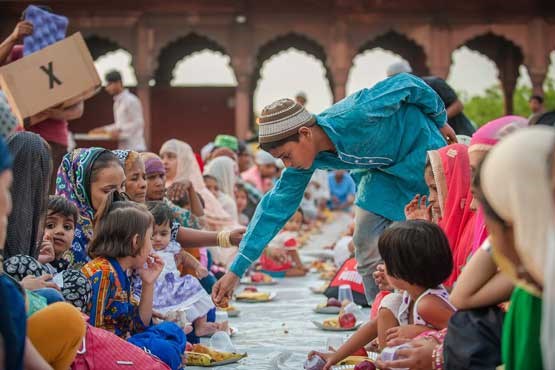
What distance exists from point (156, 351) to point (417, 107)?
1.84m

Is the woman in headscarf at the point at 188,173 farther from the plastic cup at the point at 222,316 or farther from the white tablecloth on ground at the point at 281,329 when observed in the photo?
the plastic cup at the point at 222,316

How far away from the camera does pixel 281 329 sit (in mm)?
5410

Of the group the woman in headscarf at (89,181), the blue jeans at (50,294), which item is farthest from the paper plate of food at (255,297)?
the blue jeans at (50,294)

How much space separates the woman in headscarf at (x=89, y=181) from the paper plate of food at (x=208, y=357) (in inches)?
29.0

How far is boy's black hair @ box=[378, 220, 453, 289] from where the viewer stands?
10.7 feet

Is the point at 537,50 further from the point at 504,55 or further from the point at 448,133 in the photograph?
the point at 448,133

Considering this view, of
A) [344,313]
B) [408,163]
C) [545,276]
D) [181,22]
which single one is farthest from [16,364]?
[181,22]

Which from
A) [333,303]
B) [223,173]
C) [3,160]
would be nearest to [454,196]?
[3,160]

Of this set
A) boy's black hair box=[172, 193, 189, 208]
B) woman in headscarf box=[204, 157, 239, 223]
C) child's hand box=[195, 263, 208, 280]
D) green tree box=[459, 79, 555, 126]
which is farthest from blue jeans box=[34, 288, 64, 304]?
green tree box=[459, 79, 555, 126]

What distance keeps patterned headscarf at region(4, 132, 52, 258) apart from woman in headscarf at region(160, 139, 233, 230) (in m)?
3.33

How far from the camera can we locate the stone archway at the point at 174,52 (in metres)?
20.8

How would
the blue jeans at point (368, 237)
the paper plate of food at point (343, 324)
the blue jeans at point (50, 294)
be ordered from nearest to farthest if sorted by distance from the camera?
the blue jeans at point (50, 294) < the blue jeans at point (368, 237) < the paper plate of food at point (343, 324)

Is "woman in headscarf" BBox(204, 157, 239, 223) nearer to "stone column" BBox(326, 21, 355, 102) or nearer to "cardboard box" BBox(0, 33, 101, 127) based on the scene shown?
"cardboard box" BBox(0, 33, 101, 127)

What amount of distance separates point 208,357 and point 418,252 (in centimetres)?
141
